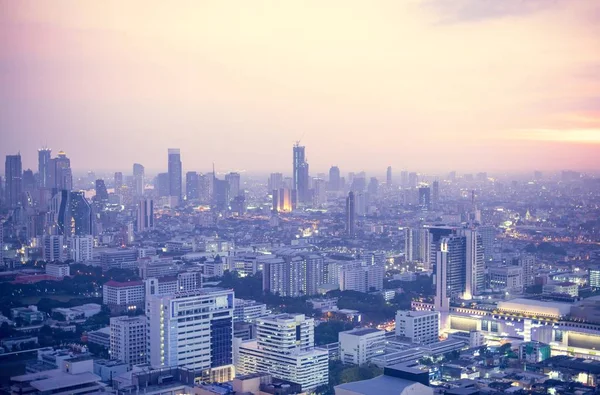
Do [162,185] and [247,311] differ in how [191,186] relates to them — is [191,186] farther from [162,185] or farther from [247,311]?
[247,311]

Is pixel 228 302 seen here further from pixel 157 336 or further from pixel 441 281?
pixel 441 281

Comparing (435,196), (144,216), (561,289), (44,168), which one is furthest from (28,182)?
(435,196)

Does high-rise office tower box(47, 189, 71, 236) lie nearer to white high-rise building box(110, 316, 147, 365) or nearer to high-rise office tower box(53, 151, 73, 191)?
high-rise office tower box(53, 151, 73, 191)

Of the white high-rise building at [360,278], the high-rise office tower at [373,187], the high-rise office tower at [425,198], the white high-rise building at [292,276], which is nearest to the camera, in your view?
the white high-rise building at [292,276]

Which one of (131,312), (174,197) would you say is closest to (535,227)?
(131,312)

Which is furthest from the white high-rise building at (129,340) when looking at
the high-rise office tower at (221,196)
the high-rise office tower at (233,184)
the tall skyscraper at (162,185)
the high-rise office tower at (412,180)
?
the high-rise office tower at (221,196)

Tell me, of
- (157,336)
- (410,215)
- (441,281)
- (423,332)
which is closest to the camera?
(157,336)

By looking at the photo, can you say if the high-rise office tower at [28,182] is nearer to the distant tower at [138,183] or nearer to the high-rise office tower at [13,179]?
the high-rise office tower at [13,179]
